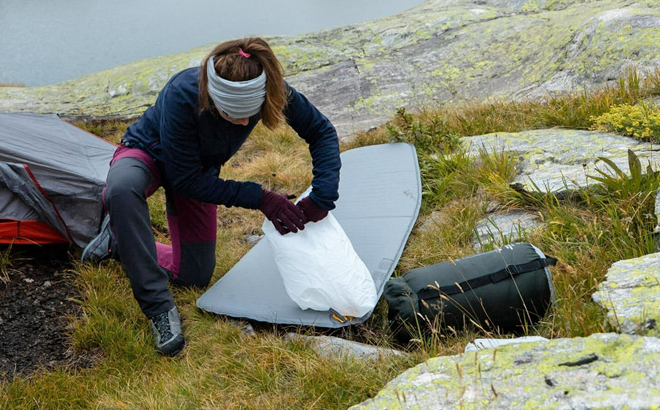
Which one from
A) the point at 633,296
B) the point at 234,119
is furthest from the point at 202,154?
the point at 633,296

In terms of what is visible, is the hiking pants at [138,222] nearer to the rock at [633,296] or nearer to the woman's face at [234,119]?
the woman's face at [234,119]

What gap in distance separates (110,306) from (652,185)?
2.97 meters

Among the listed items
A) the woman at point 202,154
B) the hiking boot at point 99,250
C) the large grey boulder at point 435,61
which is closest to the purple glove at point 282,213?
the woman at point 202,154

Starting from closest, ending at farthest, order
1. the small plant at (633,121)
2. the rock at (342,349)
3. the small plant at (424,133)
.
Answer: the rock at (342,349) < the small plant at (633,121) < the small plant at (424,133)

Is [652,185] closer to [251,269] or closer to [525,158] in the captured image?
[525,158]

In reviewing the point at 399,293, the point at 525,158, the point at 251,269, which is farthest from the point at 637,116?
the point at 251,269

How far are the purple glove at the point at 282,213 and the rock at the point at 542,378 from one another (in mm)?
1413

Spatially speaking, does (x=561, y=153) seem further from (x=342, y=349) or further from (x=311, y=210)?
(x=342, y=349)

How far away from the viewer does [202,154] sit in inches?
119

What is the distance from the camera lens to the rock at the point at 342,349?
7.52 feet

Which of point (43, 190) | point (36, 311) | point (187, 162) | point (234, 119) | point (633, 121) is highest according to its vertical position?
point (234, 119)

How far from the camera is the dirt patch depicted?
2.87 m

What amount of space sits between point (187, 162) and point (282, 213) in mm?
543

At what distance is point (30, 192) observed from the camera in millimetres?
3791
